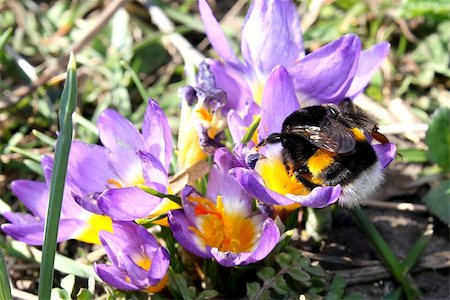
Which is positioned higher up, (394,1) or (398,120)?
(394,1)

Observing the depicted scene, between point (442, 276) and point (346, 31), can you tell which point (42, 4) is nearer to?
point (346, 31)

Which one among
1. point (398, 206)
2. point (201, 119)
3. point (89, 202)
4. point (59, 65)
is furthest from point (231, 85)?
point (59, 65)

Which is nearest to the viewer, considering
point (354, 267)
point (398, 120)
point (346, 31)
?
point (354, 267)

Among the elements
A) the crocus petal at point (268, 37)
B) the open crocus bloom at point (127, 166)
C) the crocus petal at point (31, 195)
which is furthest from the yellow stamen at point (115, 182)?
the crocus petal at point (268, 37)

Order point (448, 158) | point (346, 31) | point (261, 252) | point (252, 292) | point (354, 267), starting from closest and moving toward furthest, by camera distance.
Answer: point (261, 252) < point (252, 292) < point (354, 267) < point (448, 158) < point (346, 31)

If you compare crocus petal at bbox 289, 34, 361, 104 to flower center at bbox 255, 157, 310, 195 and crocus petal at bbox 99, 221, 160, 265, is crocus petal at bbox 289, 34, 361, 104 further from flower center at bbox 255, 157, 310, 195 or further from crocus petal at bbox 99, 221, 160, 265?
crocus petal at bbox 99, 221, 160, 265

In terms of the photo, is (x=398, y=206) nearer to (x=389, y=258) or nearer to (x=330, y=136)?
→ (x=389, y=258)

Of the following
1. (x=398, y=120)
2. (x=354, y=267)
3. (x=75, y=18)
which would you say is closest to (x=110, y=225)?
(x=354, y=267)

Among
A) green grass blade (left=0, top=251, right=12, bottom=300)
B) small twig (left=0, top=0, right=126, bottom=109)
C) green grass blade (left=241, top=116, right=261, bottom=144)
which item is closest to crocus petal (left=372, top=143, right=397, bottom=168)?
green grass blade (left=241, top=116, right=261, bottom=144)
